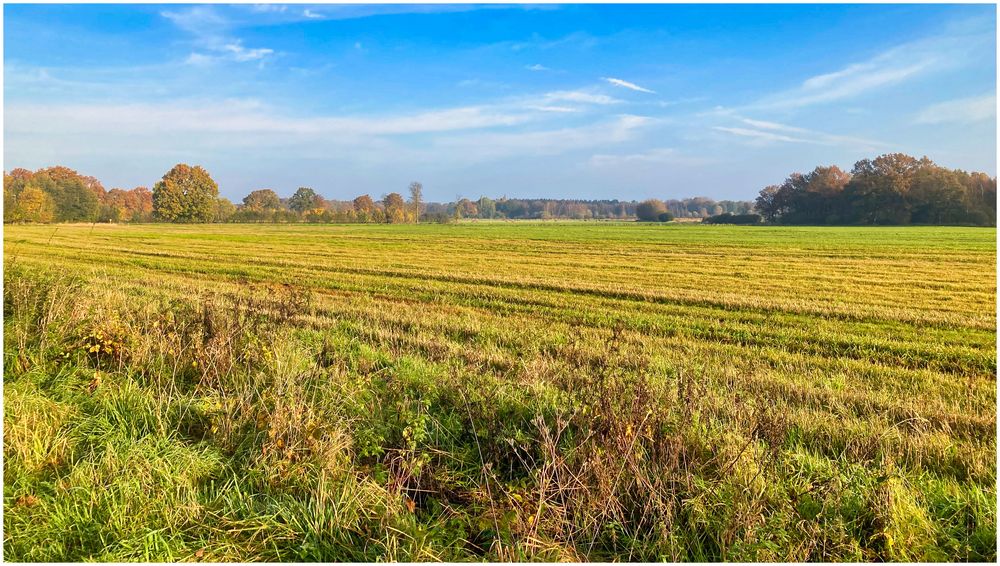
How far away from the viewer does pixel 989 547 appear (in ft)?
12.0

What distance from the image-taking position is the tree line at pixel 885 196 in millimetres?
72688

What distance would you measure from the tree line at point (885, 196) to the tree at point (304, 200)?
86.8m

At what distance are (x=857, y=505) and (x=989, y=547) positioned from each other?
729mm

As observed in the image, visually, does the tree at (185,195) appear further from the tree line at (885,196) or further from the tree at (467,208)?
the tree line at (885,196)

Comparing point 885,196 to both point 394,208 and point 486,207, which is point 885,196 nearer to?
point 394,208

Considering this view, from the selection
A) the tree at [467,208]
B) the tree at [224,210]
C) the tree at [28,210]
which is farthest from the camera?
the tree at [467,208]

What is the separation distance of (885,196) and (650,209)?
5303 cm

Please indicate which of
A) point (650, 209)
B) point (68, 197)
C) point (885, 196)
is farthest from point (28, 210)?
point (650, 209)

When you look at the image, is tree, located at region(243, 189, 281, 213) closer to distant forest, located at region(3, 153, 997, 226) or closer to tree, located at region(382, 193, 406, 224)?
distant forest, located at region(3, 153, 997, 226)

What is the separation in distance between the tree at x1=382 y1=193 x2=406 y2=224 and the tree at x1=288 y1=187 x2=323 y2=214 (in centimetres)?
1418

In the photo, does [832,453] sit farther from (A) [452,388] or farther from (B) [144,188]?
(B) [144,188]

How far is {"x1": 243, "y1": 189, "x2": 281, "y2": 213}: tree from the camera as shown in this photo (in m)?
102

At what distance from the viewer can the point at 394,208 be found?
114125 millimetres

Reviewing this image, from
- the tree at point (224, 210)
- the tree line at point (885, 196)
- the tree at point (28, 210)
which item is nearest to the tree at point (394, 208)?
the tree at point (224, 210)
